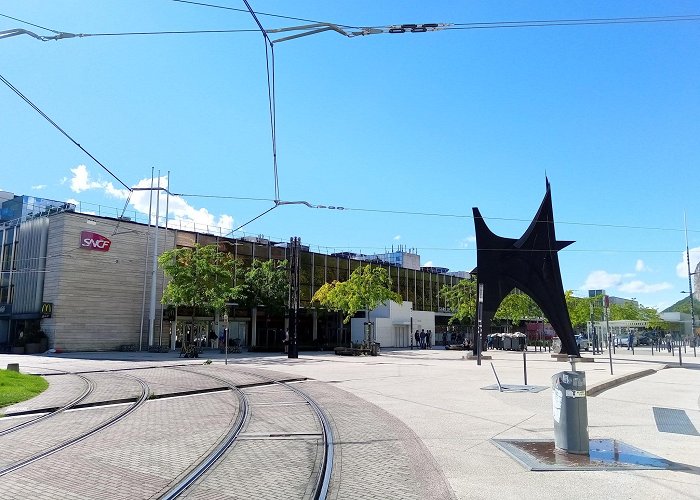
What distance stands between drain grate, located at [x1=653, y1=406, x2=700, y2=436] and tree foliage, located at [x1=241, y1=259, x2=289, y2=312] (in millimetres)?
34111

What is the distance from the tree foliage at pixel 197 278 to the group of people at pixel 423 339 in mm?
21827

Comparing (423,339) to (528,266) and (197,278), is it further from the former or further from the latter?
(197,278)

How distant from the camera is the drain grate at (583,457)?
23.5 feet

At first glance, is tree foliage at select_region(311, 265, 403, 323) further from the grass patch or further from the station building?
the grass patch

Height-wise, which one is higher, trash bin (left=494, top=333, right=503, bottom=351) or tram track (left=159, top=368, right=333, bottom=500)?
trash bin (left=494, top=333, right=503, bottom=351)

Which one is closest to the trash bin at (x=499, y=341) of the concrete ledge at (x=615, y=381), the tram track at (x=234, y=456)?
the concrete ledge at (x=615, y=381)

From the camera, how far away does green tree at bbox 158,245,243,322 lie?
1436 inches

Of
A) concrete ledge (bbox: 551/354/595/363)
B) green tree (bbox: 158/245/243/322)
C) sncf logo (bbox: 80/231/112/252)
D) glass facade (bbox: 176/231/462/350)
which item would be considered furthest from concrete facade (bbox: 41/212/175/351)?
concrete ledge (bbox: 551/354/595/363)

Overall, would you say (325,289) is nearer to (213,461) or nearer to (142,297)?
(142,297)

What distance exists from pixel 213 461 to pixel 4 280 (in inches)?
1767

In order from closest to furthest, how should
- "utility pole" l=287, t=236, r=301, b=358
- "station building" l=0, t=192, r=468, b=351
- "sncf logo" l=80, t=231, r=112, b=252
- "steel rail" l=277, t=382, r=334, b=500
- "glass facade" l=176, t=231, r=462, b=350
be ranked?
1. "steel rail" l=277, t=382, r=334, b=500
2. "utility pole" l=287, t=236, r=301, b=358
3. "station building" l=0, t=192, r=468, b=351
4. "sncf logo" l=80, t=231, r=112, b=252
5. "glass facade" l=176, t=231, r=462, b=350

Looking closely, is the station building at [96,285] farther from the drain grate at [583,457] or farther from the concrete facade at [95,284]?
the drain grate at [583,457]

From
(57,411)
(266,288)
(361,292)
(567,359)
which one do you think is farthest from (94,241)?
(567,359)

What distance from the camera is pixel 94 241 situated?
40500 millimetres
